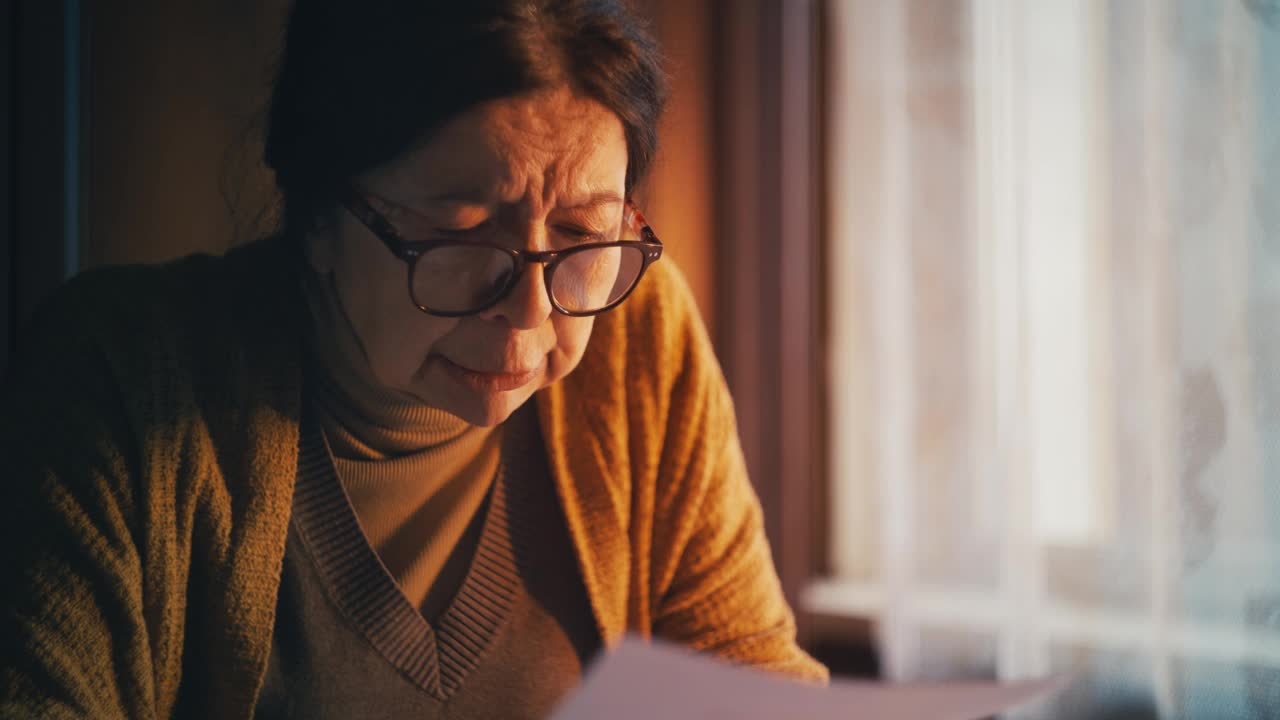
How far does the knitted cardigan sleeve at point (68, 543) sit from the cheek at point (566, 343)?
34 cm

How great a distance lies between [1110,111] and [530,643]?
121 centimetres

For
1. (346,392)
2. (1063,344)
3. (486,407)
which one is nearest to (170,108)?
(346,392)

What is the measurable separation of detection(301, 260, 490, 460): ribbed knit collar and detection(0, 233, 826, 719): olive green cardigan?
0.07ft

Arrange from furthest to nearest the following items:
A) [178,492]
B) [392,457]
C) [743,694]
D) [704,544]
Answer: [704,544], [392,457], [178,492], [743,694]

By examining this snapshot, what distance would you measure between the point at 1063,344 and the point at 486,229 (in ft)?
3.82

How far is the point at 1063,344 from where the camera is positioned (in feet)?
5.07

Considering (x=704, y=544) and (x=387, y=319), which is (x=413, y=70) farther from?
(x=704, y=544)

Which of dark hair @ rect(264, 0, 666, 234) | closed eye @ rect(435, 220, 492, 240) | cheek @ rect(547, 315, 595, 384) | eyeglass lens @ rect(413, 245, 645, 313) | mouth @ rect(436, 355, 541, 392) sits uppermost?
dark hair @ rect(264, 0, 666, 234)

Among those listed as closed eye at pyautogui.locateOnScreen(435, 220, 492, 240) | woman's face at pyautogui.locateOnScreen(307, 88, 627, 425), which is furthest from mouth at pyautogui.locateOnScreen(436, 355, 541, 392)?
closed eye at pyautogui.locateOnScreen(435, 220, 492, 240)

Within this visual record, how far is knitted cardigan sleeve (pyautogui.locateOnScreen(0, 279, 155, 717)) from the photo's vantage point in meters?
0.66

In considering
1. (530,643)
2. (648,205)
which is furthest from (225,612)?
(648,205)

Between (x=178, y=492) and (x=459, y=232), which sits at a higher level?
(x=459, y=232)

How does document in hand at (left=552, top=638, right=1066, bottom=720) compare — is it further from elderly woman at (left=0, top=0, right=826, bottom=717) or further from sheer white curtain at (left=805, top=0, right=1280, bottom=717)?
sheer white curtain at (left=805, top=0, right=1280, bottom=717)

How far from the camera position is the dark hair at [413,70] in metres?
0.69
